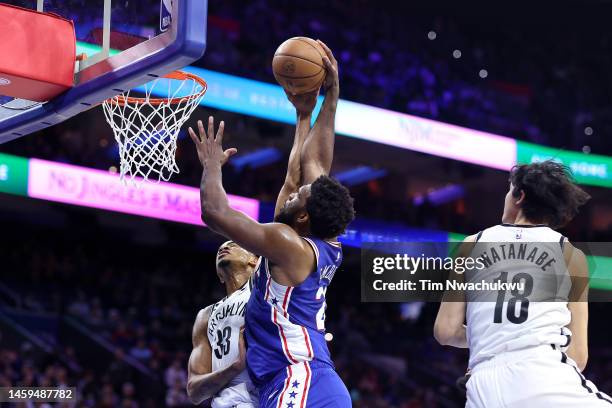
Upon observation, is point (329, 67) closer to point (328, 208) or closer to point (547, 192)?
point (328, 208)

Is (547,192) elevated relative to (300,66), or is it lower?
lower

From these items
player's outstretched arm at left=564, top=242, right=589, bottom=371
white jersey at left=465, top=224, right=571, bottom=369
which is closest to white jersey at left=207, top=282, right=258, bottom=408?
white jersey at left=465, top=224, right=571, bottom=369

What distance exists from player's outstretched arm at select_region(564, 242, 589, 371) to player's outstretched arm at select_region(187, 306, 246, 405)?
1.44 metres

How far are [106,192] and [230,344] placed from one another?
852cm

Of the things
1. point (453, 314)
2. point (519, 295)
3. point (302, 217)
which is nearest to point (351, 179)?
point (302, 217)

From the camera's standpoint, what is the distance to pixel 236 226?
11.1 ft

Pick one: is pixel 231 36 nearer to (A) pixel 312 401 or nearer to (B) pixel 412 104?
(B) pixel 412 104

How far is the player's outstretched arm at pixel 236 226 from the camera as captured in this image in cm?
337

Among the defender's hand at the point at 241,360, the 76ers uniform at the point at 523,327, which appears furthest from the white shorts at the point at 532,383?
the defender's hand at the point at 241,360

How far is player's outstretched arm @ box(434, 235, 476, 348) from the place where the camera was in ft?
10.6

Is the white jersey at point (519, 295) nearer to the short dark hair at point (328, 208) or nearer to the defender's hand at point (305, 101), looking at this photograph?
the short dark hair at point (328, 208)

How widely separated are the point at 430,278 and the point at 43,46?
4.41 metres

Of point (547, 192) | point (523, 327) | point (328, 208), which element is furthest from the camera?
point (328, 208)

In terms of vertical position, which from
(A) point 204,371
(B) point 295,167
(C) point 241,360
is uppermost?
(B) point 295,167
